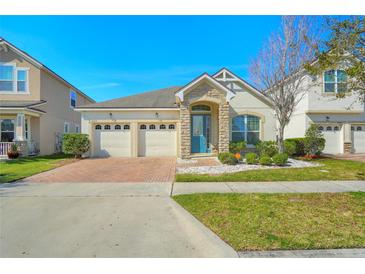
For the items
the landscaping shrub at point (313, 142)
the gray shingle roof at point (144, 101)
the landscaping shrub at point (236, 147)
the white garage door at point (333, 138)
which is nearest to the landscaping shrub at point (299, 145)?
the landscaping shrub at point (313, 142)

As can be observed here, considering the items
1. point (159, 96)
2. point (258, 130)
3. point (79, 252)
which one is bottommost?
point (79, 252)

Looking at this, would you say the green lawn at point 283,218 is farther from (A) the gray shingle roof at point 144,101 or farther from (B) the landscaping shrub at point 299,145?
(A) the gray shingle roof at point 144,101

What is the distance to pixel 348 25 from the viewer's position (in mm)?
6309

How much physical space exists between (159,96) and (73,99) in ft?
35.8

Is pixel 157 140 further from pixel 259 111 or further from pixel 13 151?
pixel 13 151

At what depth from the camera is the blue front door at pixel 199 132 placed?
1425cm

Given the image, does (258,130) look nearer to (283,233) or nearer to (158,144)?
(158,144)

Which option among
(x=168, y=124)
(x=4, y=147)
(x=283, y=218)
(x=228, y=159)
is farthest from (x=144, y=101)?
(x=283, y=218)

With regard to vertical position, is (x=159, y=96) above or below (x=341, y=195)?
above

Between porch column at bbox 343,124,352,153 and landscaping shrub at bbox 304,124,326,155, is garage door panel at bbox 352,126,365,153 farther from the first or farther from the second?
landscaping shrub at bbox 304,124,326,155

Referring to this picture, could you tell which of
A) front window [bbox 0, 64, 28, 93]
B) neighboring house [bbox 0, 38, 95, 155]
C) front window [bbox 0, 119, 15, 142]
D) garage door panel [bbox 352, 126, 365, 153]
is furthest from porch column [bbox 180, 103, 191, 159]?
garage door panel [bbox 352, 126, 365, 153]

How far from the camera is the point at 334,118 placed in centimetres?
1572

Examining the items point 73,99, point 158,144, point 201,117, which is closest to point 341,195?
point 201,117

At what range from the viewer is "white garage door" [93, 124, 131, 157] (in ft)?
48.2
